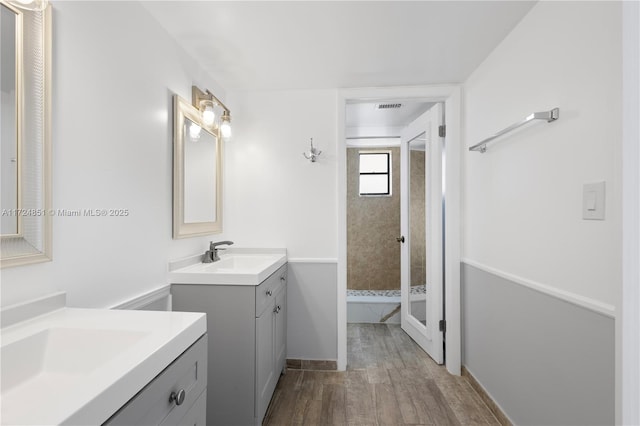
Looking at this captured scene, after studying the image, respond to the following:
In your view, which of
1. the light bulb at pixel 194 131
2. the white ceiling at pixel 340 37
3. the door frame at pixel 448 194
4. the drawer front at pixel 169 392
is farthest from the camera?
the door frame at pixel 448 194

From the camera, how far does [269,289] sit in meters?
1.82

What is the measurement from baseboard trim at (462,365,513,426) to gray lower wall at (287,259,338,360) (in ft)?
3.19

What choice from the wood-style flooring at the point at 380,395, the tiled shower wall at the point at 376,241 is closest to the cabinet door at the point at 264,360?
the wood-style flooring at the point at 380,395

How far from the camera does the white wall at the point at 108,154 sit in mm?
1043

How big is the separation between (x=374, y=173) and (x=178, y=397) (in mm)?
3724

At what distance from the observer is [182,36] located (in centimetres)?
169

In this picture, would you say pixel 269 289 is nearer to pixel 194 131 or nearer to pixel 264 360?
pixel 264 360

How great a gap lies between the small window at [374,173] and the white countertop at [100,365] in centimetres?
348

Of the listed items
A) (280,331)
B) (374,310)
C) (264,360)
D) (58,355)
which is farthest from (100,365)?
(374,310)

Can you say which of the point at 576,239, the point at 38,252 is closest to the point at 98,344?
the point at 38,252

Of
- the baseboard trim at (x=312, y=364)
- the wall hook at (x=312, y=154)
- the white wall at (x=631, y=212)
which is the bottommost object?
the baseboard trim at (x=312, y=364)

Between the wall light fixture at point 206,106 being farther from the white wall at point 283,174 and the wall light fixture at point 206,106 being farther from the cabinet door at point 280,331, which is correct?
the cabinet door at point 280,331

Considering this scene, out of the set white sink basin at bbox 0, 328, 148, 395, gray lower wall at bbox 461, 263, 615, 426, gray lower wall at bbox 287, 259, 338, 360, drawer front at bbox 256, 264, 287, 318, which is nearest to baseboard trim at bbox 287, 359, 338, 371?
gray lower wall at bbox 287, 259, 338, 360

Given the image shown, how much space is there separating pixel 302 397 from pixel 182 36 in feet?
7.71
